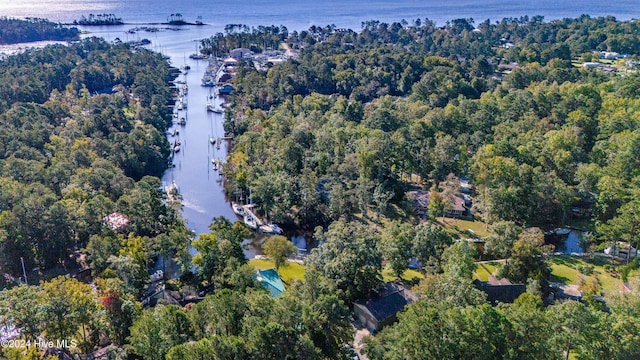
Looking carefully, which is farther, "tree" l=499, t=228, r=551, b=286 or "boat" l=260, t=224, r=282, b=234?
"boat" l=260, t=224, r=282, b=234

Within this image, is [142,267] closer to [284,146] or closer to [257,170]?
[257,170]

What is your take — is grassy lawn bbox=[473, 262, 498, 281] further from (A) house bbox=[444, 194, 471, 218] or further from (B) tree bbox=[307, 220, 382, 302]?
(A) house bbox=[444, 194, 471, 218]

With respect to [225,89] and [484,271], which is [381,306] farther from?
[225,89]

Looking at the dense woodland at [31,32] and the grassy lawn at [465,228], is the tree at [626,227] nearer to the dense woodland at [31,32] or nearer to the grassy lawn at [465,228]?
the grassy lawn at [465,228]

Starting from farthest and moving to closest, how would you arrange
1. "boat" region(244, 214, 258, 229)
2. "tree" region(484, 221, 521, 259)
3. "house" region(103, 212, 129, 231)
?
"boat" region(244, 214, 258, 229), "house" region(103, 212, 129, 231), "tree" region(484, 221, 521, 259)

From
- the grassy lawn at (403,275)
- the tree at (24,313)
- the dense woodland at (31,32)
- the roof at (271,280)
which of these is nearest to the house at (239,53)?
the dense woodland at (31,32)

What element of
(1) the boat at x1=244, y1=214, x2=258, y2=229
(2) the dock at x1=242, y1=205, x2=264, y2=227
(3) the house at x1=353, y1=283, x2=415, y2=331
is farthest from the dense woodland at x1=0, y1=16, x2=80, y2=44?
(3) the house at x1=353, y1=283, x2=415, y2=331

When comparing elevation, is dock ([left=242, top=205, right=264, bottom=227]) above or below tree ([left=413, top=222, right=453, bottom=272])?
below

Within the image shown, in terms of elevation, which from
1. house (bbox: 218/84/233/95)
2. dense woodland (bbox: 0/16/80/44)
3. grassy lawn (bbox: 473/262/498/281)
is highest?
dense woodland (bbox: 0/16/80/44)
